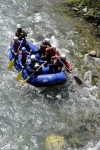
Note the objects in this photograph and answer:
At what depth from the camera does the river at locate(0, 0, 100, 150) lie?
8.60 meters

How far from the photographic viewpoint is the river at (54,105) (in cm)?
860

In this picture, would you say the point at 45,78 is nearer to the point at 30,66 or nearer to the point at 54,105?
the point at 30,66

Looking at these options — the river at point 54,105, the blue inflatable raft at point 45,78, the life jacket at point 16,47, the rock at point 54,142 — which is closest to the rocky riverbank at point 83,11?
the river at point 54,105

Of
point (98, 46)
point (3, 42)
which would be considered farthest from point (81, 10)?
point (3, 42)

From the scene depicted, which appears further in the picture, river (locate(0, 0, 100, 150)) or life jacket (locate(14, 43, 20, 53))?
life jacket (locate(14, 43, 20, 53))

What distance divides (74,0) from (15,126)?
10.9 meters

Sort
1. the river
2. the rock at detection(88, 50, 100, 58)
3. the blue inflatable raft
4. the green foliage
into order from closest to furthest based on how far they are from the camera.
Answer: the river
the blue inflatable raft
the rock at detection(88, 50, 100, 58)
the green foliage

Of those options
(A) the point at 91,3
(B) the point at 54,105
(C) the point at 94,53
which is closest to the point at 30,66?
(B) the point at 54,105

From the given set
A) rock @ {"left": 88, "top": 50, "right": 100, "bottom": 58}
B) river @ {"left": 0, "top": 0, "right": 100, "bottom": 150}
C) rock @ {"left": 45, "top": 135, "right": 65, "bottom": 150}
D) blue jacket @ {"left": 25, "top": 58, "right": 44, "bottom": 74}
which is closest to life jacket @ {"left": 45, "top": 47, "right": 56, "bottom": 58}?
blue jacket @ {"left": 25, "top": 58, "right": 44, "bottom": 74}

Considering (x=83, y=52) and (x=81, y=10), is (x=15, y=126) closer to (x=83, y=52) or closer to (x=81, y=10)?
(x=83, y=52)

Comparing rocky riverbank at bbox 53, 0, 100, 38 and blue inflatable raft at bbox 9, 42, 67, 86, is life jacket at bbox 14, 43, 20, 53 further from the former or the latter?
rocky riverbank at bbox 53, 0, 100, 38

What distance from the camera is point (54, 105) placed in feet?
32.5

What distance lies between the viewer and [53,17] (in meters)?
15.5

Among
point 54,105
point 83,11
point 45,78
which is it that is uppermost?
point 45,78
